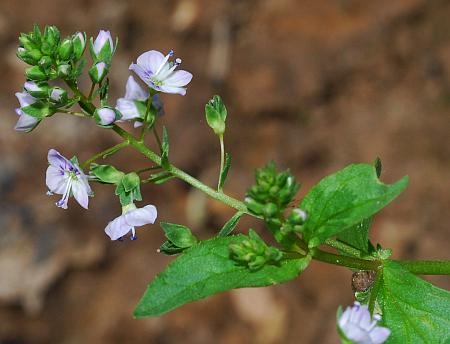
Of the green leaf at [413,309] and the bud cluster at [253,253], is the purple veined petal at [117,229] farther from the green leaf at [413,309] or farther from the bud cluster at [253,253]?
the green leaf at [413,309]

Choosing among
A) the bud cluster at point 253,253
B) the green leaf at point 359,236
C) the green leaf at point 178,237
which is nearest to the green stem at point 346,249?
the green leaf at point 359,236

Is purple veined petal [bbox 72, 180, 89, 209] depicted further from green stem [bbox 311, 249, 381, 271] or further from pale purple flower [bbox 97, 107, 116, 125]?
green stem [bbox 311, 249, 381, 271]

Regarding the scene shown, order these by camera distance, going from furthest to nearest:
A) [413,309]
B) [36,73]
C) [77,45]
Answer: [413,309] → [77,45] → [36,73]

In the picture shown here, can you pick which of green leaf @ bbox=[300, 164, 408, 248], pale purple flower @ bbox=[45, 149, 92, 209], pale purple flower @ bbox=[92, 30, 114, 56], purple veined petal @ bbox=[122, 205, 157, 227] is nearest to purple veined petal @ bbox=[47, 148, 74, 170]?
pale purple flower @ bbox=[45, 149, 92, 209]

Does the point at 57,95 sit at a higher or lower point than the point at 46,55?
lower

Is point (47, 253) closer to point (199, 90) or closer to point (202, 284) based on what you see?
point (199, 90)

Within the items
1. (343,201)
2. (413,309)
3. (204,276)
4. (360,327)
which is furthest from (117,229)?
(413,309)

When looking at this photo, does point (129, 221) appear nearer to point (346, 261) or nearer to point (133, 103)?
point (133, 103)

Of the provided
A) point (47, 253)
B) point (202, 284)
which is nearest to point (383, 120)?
point (47, 253)
